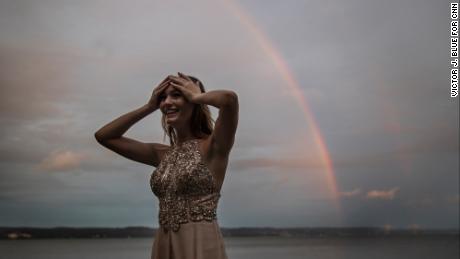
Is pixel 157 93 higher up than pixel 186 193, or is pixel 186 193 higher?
pixel 157 93

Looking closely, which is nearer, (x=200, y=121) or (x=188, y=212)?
(x=188, y=212)

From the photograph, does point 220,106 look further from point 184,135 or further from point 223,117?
point 184,135

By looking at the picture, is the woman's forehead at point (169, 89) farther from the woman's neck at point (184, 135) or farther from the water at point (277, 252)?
the water at point (277, 252)

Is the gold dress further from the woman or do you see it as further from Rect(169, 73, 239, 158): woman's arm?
Rect(169, 73, 239, 158): woman's arm

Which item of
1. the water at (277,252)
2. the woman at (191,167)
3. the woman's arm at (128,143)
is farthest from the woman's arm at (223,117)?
the water at (277,252)

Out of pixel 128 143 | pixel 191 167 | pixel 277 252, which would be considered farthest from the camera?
pixel 277 252

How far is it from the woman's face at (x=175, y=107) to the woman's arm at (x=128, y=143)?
0.61ft

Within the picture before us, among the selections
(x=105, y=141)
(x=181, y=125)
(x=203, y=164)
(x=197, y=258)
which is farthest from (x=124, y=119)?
(x=197, y=258)

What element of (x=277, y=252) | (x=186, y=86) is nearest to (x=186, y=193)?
(x=186, y=86)

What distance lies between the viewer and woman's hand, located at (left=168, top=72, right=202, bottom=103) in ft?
7.89

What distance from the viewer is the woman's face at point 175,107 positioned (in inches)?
97.3

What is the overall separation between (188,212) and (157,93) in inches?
19.8

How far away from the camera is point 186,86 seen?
244 centimetres

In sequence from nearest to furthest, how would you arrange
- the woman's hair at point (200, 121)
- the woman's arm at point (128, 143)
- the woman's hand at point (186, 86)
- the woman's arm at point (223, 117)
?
the woman's arm at point (223, 117), the woman's hand at point (186, 86), the woman's hair at point (200, 121), the woman's arm at point (128, 143)
